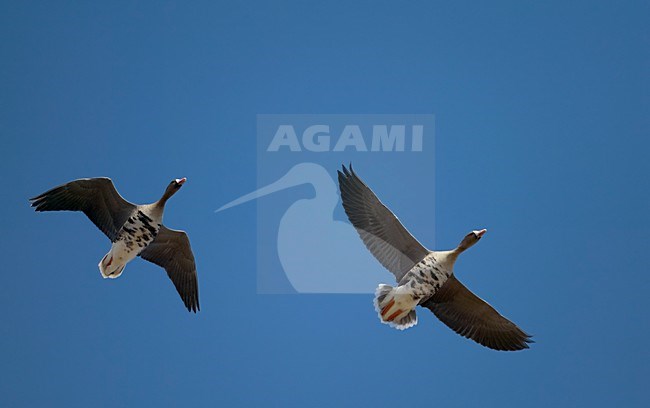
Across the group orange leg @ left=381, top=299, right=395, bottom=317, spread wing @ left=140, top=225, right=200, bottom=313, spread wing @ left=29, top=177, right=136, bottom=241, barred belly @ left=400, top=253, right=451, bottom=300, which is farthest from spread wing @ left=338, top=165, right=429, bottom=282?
spread wing @ left=29, top=177, right=136, bottom=241

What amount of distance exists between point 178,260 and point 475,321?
3931 millimetres

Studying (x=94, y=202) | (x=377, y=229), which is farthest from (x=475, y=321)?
(x=94, y=202)

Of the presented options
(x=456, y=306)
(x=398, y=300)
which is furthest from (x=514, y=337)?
(x=398, y=300)

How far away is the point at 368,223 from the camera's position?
13.1 m

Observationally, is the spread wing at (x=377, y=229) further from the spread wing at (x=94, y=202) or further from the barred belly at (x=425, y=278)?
the spread wing at (x=94, y=202)

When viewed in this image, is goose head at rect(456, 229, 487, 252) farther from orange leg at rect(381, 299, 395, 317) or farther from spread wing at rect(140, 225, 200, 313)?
spread wing at rect(140, 225, 200, 313)

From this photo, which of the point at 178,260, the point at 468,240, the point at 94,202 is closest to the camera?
the point at 468,240

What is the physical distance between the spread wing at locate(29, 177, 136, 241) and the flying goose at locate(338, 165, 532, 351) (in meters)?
2.79

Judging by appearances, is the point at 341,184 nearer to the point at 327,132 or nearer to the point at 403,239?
the point at 403,239

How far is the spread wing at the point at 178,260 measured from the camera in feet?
45.3

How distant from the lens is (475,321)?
13.2 metres

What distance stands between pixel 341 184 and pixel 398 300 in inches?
62.4

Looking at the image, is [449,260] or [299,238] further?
[299,238]

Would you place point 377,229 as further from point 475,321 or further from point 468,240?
point 475,321
